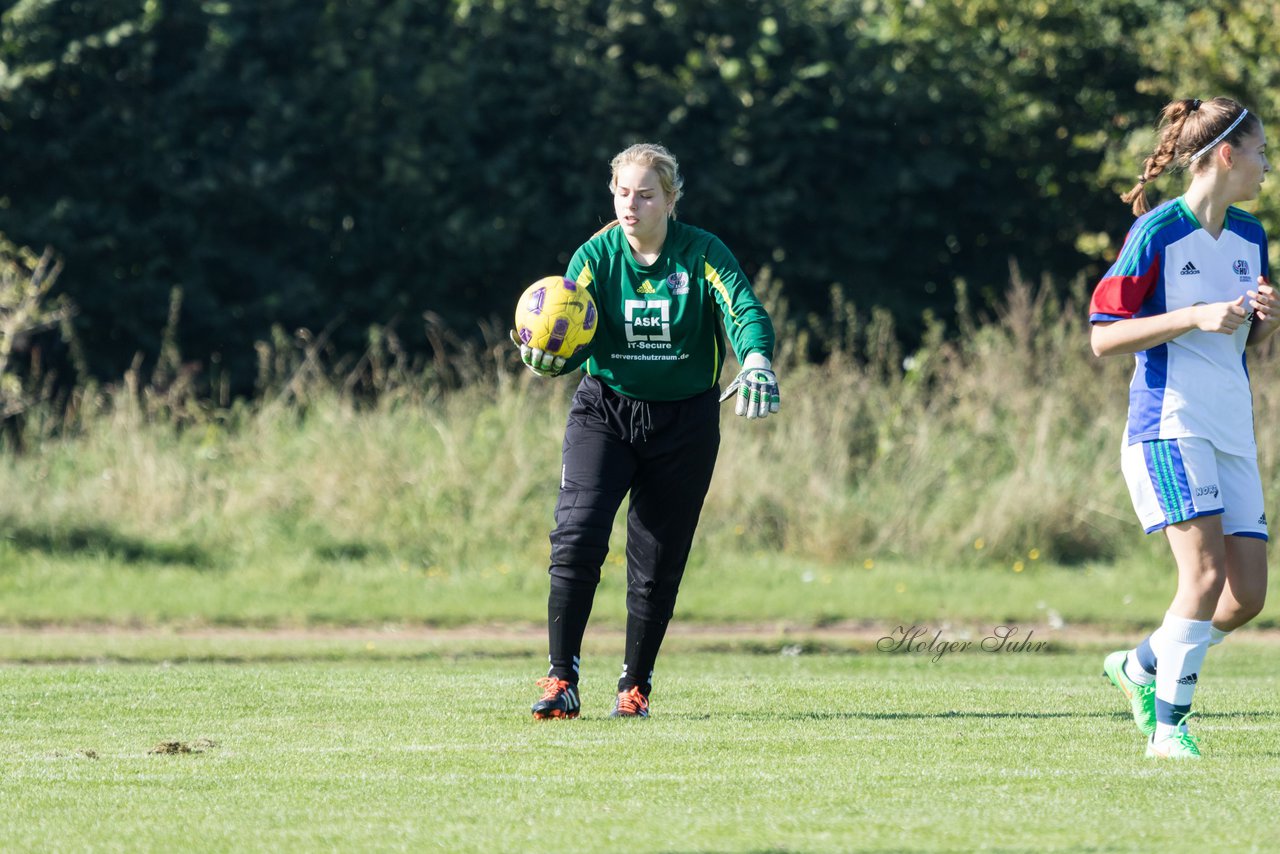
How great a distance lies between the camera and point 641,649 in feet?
22.7

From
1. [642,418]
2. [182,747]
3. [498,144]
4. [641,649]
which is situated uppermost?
[498,144]

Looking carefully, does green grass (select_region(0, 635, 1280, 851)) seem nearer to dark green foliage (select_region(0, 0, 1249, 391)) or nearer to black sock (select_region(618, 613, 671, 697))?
black sock (select_region(618, 613, 671, 697))

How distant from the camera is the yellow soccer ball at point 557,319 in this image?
21.4 feet

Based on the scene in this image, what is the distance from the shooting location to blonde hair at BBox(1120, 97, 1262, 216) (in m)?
5.78

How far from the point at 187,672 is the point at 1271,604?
8.34 m

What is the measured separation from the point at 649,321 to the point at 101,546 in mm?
9021

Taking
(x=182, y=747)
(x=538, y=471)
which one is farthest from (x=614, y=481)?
(x=538, y=471)

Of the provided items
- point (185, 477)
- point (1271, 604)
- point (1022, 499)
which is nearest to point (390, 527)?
point (185, 477)

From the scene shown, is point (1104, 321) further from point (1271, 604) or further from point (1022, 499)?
point (1022, 499)

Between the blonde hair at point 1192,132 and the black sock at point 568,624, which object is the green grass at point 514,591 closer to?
the black sock at point 568,624

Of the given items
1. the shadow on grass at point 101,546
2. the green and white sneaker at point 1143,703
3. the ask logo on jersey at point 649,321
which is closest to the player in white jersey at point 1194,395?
the green and white sneaker at point 1143,703

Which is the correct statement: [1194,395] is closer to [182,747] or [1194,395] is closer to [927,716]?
[927,716]

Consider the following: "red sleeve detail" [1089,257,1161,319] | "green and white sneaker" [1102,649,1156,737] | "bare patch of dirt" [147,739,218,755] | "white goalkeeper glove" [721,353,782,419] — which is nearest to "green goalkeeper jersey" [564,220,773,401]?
"white goalkeeper glove" [721,353,782,419]

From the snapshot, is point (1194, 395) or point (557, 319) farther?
point (557, 319)
